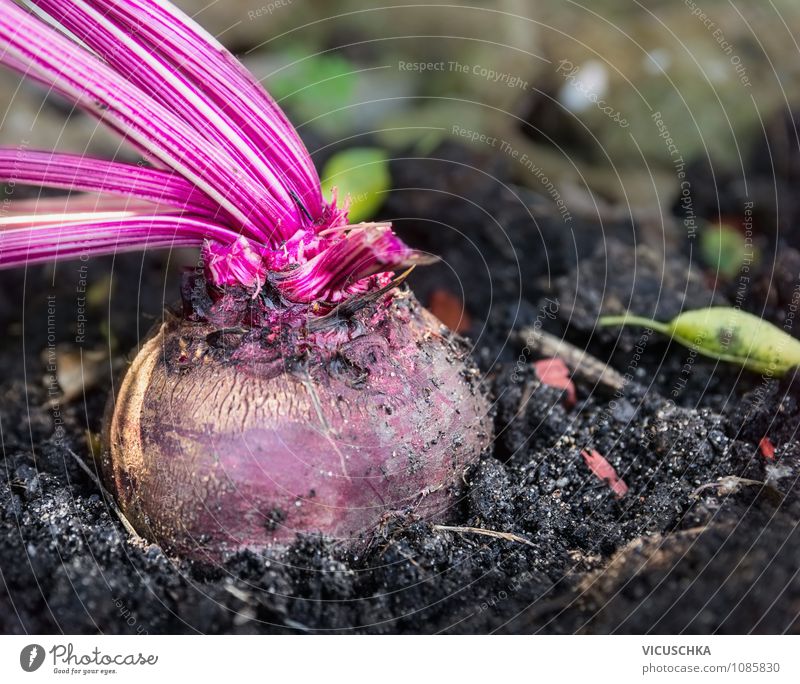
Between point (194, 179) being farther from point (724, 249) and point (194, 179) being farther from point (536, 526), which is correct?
point (724, 249)

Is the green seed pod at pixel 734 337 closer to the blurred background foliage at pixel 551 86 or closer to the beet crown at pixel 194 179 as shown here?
the beet crown at pixel 194 179

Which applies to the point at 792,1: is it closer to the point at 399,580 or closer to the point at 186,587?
the point at 399,580

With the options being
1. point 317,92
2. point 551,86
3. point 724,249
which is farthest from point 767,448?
point 317,92

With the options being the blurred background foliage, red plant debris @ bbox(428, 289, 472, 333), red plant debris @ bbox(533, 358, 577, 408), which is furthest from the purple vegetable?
the blurred background foliage

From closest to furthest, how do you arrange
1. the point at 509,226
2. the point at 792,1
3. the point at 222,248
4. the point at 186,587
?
1. the point at 186,587
2. the point at 222,248
3. the point at 509,226
4. the point at 792,1

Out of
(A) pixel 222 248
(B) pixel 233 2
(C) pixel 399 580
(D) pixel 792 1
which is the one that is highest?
(D) pixel 792 1

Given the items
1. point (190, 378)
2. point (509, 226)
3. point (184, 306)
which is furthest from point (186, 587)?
point (509, 226)

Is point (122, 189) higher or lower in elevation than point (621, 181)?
lower
